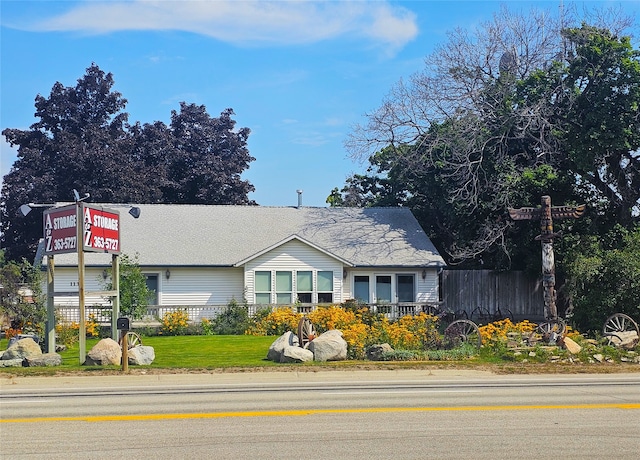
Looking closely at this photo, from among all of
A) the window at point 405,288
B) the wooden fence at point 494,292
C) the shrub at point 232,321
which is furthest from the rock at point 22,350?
the wooden fence at point 494,292

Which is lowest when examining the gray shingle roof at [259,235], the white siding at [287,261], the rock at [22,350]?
the rock at [22,350]

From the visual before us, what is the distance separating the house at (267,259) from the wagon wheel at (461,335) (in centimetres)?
1014

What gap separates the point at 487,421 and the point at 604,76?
24.7 m

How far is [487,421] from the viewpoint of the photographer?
11.8m

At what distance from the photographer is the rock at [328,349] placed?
2131cm

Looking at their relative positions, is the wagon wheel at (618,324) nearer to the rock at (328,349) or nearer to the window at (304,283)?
the rock at (328,349)

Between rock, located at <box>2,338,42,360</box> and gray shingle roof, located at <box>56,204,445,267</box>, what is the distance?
1212cm

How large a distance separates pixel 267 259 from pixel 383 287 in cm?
580

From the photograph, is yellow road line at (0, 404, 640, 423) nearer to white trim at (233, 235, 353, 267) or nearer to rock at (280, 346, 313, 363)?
Answer: rock at (280, 346, 313, 363)

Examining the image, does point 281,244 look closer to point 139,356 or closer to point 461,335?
point 461,335

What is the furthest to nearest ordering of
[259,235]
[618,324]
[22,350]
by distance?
[259,235] < [618,324] < [22,350]

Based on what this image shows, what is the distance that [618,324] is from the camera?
24875 mm

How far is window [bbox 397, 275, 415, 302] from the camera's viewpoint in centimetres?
3619

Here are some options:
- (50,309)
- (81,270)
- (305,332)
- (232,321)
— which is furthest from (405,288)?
(50,309)
